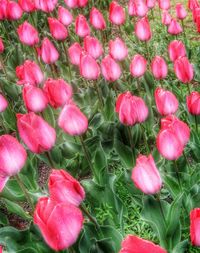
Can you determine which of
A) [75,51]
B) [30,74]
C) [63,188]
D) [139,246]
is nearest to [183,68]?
[75,51]

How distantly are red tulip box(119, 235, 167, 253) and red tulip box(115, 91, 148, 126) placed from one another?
3.71ft

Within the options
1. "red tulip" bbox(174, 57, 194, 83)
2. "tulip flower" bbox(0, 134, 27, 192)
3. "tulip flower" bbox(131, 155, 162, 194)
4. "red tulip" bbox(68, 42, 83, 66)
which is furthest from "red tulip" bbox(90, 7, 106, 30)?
"tulip flower" bbox(131, 155, 162, 194)

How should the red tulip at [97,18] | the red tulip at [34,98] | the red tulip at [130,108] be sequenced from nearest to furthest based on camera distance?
the red tulip at [130,108] < the red tulip at [34,98] < the red tulip at [97,18]

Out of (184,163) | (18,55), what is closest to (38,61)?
(18,55)

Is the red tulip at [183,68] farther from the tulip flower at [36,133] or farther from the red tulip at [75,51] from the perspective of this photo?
the tulip flower at [36,133]

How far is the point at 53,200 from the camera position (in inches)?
59.4

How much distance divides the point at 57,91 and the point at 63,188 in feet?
3.18

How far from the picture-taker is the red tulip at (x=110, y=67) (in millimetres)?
2717

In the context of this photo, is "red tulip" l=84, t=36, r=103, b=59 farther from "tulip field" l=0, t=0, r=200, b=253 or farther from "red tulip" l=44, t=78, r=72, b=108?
"red tulip" l=44, t=78, r=72, b=108

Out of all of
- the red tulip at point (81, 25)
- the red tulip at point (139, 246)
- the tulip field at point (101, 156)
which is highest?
the red tulip at point (139, 246)

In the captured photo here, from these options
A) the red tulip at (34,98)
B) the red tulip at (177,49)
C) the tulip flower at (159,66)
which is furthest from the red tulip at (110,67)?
the red tulip at (34,98)

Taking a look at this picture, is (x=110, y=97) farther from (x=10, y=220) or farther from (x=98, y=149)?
(x=10, y=220)

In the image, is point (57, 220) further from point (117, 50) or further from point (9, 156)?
point (117, 50)

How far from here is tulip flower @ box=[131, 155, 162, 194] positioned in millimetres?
1696
